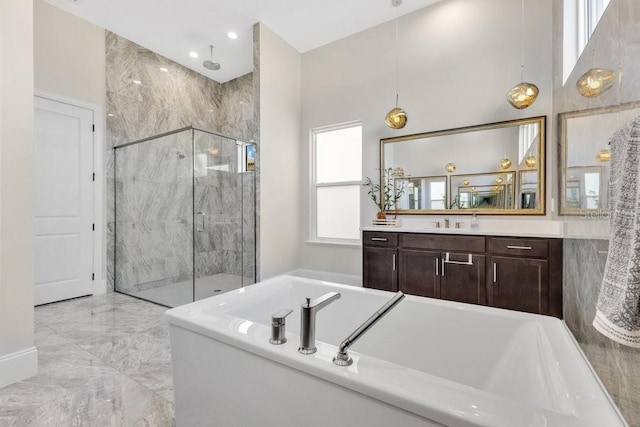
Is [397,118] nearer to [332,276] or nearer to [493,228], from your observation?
[493,228]

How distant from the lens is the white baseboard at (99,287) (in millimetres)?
3695

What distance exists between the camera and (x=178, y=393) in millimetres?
1380

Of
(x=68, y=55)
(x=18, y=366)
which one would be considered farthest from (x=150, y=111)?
(x=18, y=366)

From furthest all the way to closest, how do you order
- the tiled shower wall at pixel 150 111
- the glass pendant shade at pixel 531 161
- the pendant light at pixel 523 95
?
the tiled shower wall at pixel 150 111 → the glass pendant shade at pixel 531 161 → the pendant light at pixel 523 95

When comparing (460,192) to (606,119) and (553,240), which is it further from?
(606,119)

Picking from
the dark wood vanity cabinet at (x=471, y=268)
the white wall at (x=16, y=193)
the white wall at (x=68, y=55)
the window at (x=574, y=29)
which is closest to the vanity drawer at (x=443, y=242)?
the dark wood vanity cabinet at (x=471, y=268)

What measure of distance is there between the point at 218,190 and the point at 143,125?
1.50 meters

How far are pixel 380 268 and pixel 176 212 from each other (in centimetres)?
264

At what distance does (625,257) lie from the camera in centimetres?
60

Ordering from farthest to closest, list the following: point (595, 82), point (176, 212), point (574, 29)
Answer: point (176, 212) → point (574, 29) → point (595, 82)

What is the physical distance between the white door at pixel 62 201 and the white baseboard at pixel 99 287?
6 cm

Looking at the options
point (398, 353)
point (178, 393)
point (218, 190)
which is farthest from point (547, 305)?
point (218, 190)

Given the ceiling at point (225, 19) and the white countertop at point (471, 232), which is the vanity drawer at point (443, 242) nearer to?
the white countertop at point (471, 232)

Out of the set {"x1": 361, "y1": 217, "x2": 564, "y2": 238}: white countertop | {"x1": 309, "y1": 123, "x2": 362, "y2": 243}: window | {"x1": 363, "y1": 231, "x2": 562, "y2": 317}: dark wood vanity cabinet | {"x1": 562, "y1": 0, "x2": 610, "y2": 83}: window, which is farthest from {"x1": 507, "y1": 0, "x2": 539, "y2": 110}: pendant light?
{"x1": 309, "y1": 123, "x2": 362, "y2": 243}: window
